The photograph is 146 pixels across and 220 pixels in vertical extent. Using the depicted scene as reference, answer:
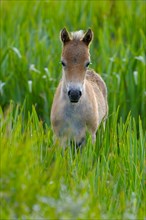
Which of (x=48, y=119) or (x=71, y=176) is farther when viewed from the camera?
(x=48, y=119)

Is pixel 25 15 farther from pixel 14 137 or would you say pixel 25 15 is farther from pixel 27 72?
pixel 14 137

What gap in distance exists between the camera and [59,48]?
8.05 m

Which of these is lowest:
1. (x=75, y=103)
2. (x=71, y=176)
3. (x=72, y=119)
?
(x=71, y=176)

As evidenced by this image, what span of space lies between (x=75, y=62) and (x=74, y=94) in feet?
1.21

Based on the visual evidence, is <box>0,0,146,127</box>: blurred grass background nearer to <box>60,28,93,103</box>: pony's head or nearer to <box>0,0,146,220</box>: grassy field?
<box>0,0,146,220</box>: grassy field

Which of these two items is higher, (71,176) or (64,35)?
(64,35)

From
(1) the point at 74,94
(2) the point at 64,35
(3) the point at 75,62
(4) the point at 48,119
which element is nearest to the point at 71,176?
(1) the point at 74,94

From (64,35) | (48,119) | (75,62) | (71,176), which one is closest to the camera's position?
(71,176)

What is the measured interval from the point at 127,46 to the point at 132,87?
2.76 ft

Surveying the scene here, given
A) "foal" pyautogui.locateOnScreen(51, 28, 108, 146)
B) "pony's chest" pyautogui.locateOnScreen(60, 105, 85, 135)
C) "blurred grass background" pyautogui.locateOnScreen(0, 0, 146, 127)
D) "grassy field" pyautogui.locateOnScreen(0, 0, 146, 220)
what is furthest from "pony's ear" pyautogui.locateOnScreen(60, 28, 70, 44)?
"blurred grass background" pyautogui.locateOnScreen(0, 0, 146, 127)

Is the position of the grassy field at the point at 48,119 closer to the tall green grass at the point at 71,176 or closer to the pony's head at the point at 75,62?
the tall green grass at the point at 71,176

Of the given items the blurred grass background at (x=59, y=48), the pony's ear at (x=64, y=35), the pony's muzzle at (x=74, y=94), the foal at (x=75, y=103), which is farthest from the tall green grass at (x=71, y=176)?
the blurred grass background at (x=59, y=48)

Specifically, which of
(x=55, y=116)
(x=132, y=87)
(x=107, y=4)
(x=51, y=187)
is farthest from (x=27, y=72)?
(x=51, y=187)

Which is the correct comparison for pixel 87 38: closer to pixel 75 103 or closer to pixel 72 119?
pixel 75 103
